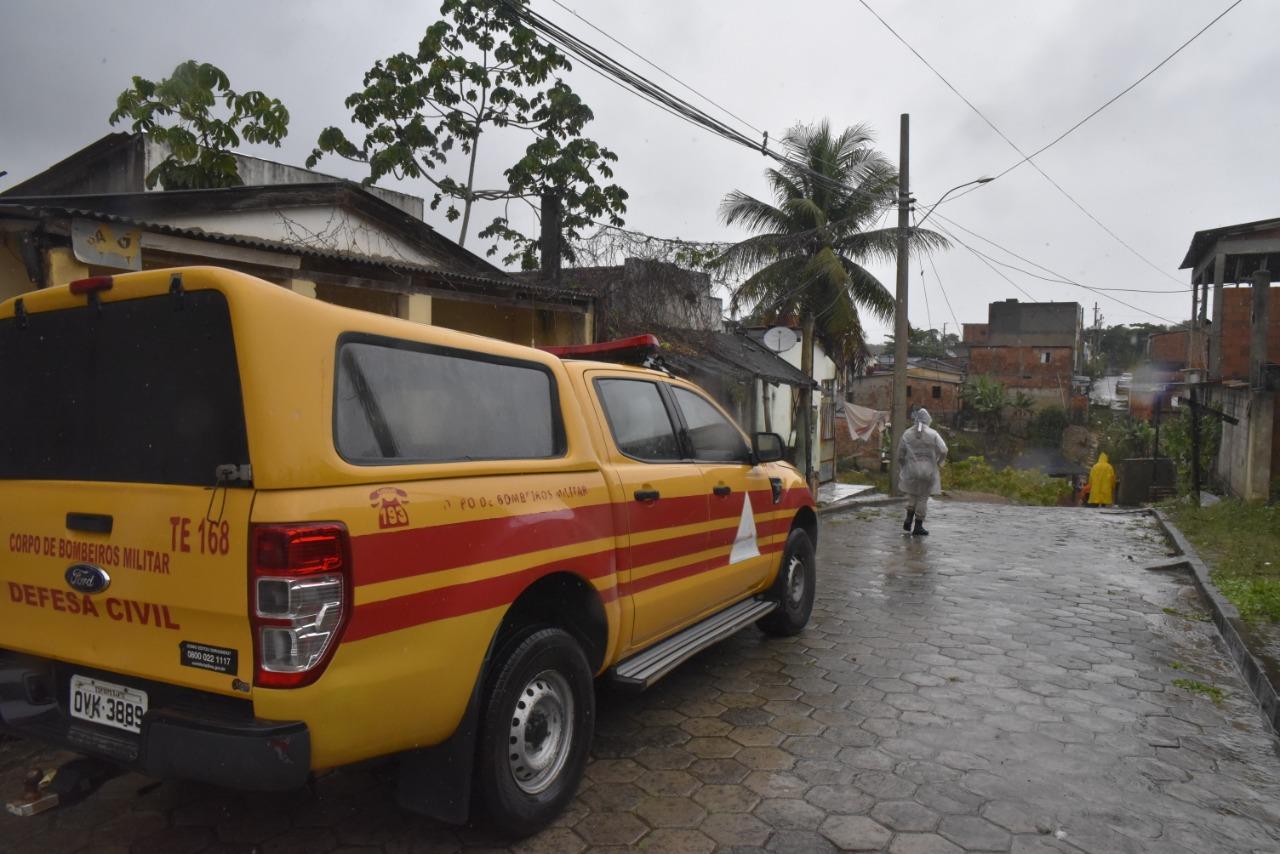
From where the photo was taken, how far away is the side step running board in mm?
3678

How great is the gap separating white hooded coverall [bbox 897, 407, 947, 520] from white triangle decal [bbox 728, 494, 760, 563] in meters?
6.50

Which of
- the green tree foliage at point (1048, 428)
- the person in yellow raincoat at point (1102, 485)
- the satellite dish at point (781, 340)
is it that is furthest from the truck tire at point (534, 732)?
the green tree foliage at point (1048, 428)

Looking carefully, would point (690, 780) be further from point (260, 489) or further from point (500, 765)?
point (260, 489)

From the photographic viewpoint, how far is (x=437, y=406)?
9.42ft

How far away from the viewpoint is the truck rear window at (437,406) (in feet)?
8.35

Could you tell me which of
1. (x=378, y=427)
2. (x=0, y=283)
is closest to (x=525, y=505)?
(x=378, y=427)

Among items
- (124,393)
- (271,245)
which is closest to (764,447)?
(124,393)

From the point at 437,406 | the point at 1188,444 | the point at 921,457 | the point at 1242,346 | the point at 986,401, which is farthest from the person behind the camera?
A: the point at 986,401

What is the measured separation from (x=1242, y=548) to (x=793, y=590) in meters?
7.10

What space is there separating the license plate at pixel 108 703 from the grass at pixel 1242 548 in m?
7.40

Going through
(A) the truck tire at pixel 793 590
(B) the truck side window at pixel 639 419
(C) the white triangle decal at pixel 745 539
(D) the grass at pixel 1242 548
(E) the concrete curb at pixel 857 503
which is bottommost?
(E) the concrete curb at pixel 857 503

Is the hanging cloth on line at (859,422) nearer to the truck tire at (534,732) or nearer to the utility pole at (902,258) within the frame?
the utility pole at (902,258)

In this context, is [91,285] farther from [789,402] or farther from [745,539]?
[789,402]

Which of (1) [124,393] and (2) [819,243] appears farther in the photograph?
(2) [819,243]
